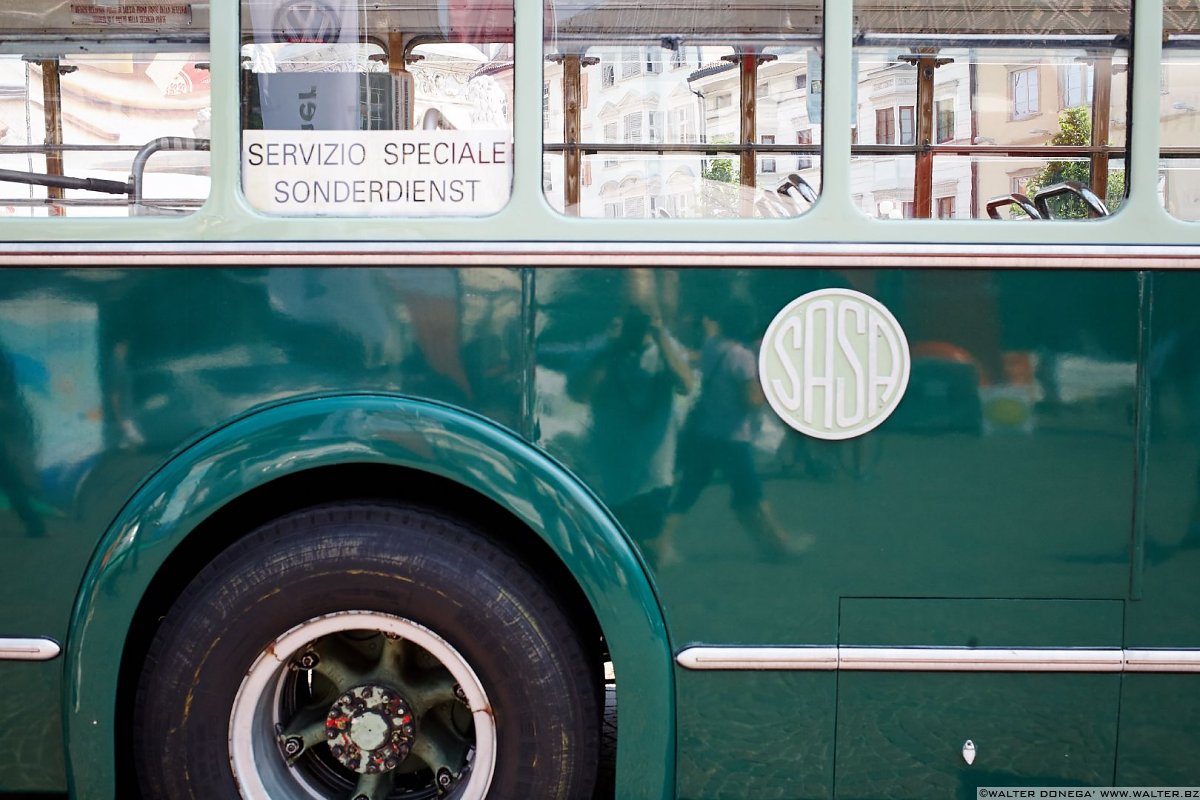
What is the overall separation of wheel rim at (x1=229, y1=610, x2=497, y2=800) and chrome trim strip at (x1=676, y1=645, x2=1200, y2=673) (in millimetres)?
526

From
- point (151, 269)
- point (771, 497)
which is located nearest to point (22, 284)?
point (151, 269)

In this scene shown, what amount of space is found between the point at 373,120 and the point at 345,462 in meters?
0.73

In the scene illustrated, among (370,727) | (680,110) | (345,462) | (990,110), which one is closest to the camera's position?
(345,462)

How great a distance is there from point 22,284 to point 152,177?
0.34 meters

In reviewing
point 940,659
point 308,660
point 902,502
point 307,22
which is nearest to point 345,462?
point 308,660

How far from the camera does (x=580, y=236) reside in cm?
200

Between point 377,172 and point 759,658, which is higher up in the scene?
point 377,172

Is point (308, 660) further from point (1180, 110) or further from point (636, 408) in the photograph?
point (1180, 110)

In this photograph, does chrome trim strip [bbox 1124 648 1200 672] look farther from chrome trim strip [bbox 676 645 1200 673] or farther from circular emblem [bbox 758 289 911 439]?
circular emblem [bbox 758 289 911 439]

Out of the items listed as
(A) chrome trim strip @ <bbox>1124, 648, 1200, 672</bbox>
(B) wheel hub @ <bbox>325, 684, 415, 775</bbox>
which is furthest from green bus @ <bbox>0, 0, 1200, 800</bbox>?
(B) wheel hub @ <bbox>325, 684, 415, 775</bbox>

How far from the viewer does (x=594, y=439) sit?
2021 mm

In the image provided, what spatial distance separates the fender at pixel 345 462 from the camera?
6.51 ft

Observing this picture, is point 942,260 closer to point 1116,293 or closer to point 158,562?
point 1116,293

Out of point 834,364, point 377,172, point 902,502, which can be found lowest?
point 902,502
